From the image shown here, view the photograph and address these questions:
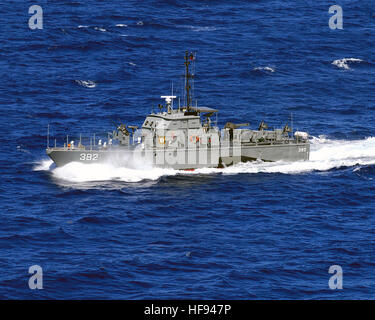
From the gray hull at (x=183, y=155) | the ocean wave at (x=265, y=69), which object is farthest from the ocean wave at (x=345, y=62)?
the gray hull at (x=183, y=155)

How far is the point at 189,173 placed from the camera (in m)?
90.3

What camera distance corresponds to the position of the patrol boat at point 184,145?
89125mm

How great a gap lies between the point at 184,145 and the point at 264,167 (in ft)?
29.7

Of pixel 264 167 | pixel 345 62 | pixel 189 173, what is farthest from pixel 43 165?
pixel 345 62

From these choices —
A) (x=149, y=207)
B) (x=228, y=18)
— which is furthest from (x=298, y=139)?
(x=228, y=18)

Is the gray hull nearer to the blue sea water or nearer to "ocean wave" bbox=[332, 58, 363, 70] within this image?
the blue sea water

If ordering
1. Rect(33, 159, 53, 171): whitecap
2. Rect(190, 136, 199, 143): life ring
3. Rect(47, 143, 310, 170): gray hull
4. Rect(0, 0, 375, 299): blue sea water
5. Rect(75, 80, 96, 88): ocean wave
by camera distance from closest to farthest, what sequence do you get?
1. Rect(0, 0, 375, 299): blue sea water
2. Rect(47, 143, 310, 170): gray hull
3. Rect(33, 159, 53, 171): whitecap
4. Rect(190, 136, 199, 143): life ring
5. Rect(75, 80, 96, 88): ocean wave

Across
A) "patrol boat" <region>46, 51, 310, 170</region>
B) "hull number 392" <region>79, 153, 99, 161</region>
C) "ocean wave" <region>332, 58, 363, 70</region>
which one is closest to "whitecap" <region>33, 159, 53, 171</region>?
"patrol boat" <region>46, 51, 310, 170</region>

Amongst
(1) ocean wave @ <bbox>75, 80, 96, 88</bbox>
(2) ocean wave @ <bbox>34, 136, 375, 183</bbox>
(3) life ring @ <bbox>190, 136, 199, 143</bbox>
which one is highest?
(1) ocean wave @ <bbox>75, 80, 96, 88</bbox>

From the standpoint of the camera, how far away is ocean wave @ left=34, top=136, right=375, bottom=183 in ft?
286

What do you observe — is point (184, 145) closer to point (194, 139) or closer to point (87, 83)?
point (194, 139)

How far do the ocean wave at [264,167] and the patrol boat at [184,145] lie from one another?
0.72 m

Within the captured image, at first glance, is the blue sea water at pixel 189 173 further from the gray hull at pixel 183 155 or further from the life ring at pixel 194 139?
the life ring at pixel 194 139

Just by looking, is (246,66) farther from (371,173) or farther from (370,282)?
(370,282)
